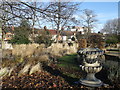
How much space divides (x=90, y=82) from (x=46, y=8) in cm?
265

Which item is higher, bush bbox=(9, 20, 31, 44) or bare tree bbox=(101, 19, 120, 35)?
bare tree bbox=(101, 19, 120, 35)

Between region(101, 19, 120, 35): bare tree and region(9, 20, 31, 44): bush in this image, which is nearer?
region(9, 20, 31, 44): bush

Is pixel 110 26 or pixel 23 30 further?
pixel 110 26

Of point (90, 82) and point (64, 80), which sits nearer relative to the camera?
point (90, 82)

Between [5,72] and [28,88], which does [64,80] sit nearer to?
[28,88]

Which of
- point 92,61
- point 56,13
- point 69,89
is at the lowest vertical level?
point 69,89

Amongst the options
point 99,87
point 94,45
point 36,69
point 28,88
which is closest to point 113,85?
point 99,87

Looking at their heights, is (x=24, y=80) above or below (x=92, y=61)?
below

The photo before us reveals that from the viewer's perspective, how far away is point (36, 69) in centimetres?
634

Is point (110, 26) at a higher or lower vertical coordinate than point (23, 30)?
higher

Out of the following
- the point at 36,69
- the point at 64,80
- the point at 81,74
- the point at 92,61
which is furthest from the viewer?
the point at 36,69

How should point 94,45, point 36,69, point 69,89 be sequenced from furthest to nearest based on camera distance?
point 94,45
point 36,69
point 69,89

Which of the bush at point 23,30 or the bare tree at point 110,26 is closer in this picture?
the bush at point 23,30

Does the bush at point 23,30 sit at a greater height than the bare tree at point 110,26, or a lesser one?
lesser
